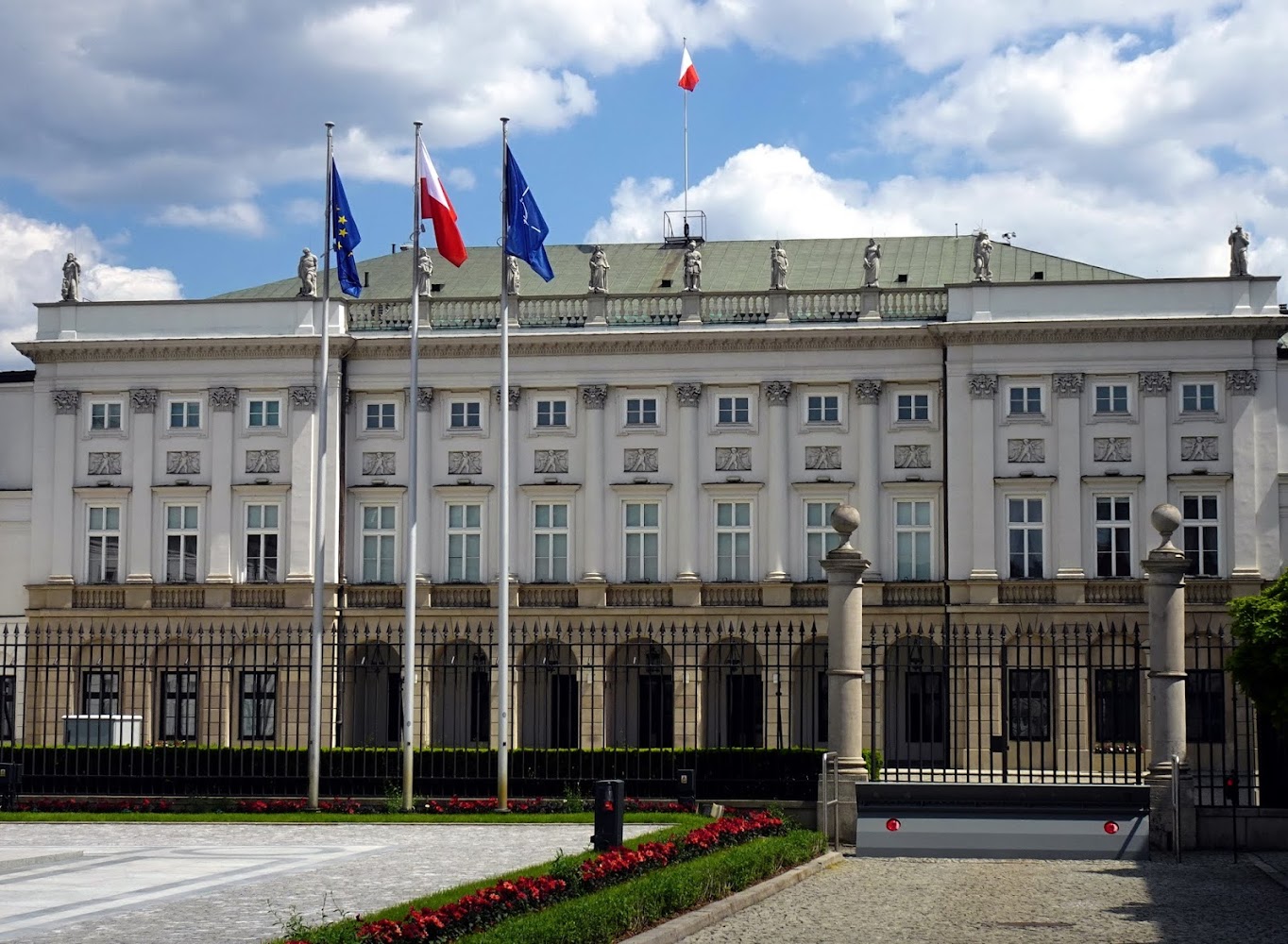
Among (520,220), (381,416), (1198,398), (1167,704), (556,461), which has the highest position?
(520,220)

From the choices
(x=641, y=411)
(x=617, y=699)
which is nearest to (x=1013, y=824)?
(x=617, y=699)

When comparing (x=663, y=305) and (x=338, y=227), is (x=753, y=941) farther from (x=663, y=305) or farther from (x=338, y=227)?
(x=663, y=305)

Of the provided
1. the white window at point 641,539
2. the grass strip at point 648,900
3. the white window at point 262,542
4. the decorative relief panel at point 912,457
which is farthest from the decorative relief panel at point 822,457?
the grass strip at point 648,900

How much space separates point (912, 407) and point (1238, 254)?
10.1 metres

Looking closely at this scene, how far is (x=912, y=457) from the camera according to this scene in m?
55.7

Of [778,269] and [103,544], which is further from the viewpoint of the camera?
[103,544]

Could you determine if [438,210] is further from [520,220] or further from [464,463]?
[464,463]

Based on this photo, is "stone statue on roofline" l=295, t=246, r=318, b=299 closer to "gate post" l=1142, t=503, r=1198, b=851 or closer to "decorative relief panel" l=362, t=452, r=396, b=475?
"decorative relief panel" l=362, t=452, r=396, b=475

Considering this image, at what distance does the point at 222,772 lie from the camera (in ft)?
131

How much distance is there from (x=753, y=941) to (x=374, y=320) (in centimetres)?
4127

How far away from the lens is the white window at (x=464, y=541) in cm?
5666

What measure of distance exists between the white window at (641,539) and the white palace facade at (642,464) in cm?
6

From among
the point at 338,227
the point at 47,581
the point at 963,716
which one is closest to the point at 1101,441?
the point at 963,716

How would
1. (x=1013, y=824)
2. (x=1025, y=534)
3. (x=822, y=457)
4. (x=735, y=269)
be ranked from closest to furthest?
(x=1013, y=824), (x=1025, y=534), (x=822, y=457), (x=735, y=269)
